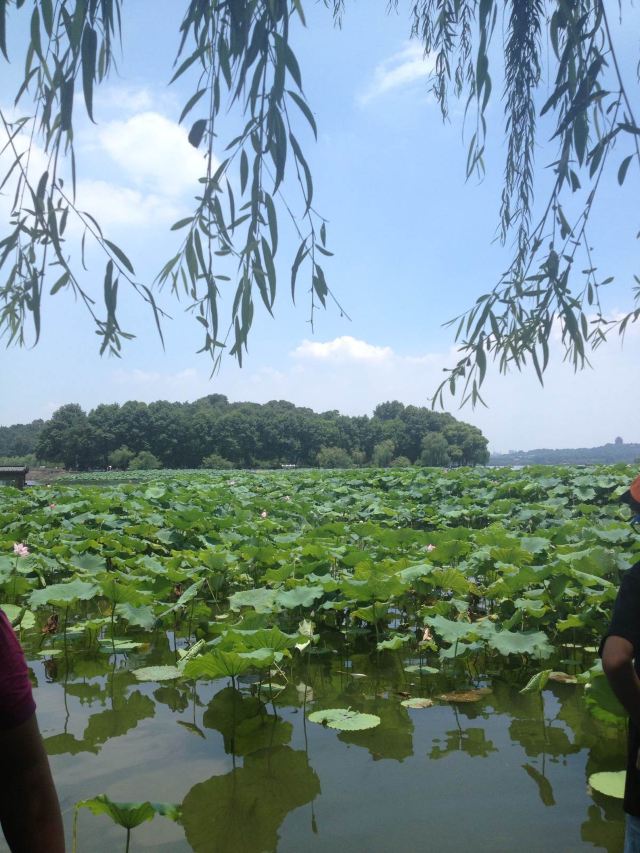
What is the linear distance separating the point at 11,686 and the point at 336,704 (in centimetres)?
208

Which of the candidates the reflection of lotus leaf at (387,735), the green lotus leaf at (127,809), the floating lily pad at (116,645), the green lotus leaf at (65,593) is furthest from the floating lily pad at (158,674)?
the green lotus leaf at (127,809)

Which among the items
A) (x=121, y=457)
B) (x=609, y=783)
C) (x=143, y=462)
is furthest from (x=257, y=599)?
(x=121, y=457)

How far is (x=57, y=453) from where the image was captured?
177 feet

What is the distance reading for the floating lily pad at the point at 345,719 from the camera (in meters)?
2.25

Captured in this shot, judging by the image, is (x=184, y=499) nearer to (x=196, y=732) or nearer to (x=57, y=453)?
→ (x=196, y=732)

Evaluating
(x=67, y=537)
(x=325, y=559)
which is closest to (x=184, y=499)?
(x=67, y=537)

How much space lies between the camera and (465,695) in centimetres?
271

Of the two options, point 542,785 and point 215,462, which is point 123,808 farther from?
point 215,462

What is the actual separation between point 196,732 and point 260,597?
3.45ft

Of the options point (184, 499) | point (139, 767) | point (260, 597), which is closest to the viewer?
point (139, 767)

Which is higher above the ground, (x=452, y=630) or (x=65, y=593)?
(x=65, y=593)

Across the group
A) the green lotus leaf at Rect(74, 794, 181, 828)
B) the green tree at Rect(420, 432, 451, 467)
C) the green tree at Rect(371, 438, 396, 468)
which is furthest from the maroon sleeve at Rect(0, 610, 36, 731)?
the green tree at Rect(371, 438, 396, 468)

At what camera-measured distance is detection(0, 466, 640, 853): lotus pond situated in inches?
70.6

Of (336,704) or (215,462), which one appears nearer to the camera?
(336,704)
